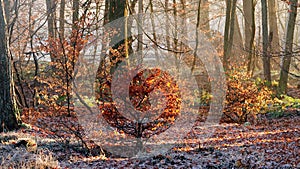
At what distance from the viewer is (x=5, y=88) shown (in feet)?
29.2

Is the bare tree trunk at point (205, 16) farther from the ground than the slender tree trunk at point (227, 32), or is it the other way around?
the bare tree trunk at point (205, 16)

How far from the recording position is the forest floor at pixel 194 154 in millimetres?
6027

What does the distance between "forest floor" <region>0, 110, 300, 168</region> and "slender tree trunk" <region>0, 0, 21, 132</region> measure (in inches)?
17.1

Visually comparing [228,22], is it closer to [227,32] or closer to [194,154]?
[227,32]

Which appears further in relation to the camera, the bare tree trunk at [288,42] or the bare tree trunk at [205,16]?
the bare tree trunk at [205,16]

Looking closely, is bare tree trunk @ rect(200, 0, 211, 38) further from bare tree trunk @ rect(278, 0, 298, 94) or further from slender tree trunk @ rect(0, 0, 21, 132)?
slender tree trunk @ rect(0, 0, 21, 132)

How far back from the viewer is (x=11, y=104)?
9.06 meters

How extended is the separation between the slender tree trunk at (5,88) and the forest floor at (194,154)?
17.1 inches

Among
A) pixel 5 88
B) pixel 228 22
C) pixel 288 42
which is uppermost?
pixel 228 22

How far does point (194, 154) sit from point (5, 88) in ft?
16.8

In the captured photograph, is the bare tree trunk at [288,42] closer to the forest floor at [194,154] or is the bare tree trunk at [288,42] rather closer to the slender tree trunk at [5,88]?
the forest floor at [194,154]

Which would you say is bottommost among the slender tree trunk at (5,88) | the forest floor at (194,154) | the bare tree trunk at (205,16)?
the forest floor at (194,154)

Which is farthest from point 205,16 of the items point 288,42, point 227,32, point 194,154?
point 194,154

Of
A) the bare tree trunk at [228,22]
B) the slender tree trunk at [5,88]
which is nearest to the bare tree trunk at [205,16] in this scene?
the bare tree trunk at [228,22]
